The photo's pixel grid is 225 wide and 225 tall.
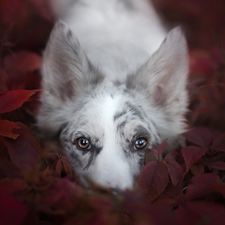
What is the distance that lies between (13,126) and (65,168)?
40cm

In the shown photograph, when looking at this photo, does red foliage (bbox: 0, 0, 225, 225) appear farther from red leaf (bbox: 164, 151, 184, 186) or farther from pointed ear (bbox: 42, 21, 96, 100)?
pointed ear (bbox: 42, 21, 96, 100)

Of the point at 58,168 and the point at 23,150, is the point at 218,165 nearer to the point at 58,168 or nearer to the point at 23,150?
the point at 58,168

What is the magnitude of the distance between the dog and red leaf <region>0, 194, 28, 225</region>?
2.10 feet

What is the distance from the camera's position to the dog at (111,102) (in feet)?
5.44

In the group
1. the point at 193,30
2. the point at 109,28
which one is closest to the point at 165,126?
the point at 109,28

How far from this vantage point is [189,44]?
2.23 m

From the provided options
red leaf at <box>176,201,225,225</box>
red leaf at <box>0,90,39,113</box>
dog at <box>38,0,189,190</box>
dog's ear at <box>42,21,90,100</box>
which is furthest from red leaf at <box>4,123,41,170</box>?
dog's ear at <box>42,21,90,100</box>

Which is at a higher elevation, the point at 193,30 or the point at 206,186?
the point at 193,30

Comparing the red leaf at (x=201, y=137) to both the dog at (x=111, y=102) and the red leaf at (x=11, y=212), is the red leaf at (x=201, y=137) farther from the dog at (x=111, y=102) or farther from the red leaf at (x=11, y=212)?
the red leaf at (x=11, y=212)

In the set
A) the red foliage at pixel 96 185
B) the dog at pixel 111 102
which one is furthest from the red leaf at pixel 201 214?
the dog at pixel 111 102

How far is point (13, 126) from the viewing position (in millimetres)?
1181

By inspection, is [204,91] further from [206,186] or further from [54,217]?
[54,217]

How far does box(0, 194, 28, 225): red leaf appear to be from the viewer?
0.83 metres

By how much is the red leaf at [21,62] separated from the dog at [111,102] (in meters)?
0.28
